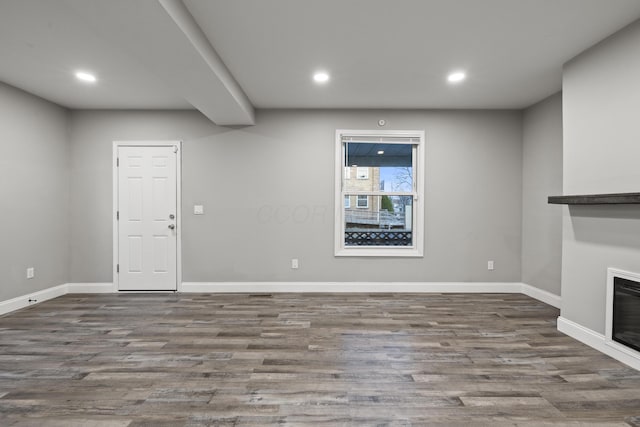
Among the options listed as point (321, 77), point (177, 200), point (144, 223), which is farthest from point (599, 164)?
point (144, 223)

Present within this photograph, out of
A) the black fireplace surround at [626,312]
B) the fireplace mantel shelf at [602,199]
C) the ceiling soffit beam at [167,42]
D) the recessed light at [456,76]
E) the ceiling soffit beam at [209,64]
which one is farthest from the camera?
the recessed light at [456,76]

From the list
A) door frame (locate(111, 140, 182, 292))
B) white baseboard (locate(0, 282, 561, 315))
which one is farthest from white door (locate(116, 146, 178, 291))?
white baseboard (locate(0, 282, 561, 315))

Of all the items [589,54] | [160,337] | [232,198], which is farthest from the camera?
[232,198]

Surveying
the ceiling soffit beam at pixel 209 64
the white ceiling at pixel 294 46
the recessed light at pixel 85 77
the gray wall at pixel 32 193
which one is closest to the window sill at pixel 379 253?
the white ceiling at pixel 294 46

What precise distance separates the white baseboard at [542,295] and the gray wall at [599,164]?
2.94 feet

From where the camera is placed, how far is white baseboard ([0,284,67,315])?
11.6 ft

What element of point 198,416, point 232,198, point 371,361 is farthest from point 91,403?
point 232,198

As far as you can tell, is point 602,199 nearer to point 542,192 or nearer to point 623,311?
point 623,311

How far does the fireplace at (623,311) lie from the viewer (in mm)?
2314

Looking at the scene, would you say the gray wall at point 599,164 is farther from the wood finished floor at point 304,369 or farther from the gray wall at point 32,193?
the gray wall at point 32,193

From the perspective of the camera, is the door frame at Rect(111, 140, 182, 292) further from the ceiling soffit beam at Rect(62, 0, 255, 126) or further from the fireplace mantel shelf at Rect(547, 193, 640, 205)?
the fireplace mantel shelf at Rect(547, 193, 640, 205)

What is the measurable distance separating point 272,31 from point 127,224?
3443mm

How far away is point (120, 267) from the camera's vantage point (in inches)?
173

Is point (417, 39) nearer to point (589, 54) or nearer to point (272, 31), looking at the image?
point (272, 31)
